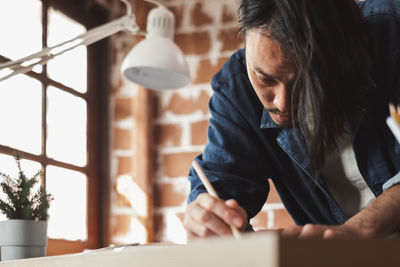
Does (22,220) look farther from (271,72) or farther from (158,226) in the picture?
(158,226)

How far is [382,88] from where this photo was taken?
3.10 ft

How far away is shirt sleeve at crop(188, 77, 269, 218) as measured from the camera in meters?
0.97

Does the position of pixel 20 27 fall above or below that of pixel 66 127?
above

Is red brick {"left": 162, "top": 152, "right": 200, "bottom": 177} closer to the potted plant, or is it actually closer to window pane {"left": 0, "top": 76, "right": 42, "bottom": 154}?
window pane {"left": 0, "top": 76, "right": 42, "bottom": 154}

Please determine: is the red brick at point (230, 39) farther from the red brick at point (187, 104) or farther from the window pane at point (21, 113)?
the window pane at point (21, 113)

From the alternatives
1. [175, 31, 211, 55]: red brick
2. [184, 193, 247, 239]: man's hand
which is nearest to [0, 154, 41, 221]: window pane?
[175, 31, 211, 55]: red brick

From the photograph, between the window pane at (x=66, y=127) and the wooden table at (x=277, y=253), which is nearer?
the wooden table at (x=277, y=253)

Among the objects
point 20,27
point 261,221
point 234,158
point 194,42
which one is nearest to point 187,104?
point 194,42

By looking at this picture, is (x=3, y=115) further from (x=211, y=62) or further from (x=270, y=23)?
(x=270, y=23)

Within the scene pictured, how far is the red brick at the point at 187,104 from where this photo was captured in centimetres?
170

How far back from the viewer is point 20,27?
1503mm

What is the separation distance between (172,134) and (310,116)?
93 centimetres

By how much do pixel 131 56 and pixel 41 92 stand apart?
37 centimetres

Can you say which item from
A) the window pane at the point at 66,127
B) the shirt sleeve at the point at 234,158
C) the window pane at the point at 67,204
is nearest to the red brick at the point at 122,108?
the window pane at the point at 66,127
